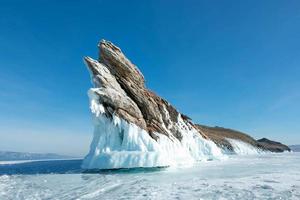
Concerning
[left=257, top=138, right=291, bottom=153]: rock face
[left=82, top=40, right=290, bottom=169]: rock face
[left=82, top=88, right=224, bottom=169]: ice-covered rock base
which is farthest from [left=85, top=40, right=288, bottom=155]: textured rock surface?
[left=257, top=138, right=291, bottom=153]: rock face

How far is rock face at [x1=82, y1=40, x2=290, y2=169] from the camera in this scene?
26938 mm

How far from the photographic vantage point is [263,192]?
1250cm

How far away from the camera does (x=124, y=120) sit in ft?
95.5

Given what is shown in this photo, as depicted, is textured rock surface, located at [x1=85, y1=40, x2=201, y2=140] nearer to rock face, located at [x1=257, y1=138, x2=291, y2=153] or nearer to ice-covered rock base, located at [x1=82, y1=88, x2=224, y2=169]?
ice-covered rock base, located at [x1=82, y1=88, x2=224, y2=169]

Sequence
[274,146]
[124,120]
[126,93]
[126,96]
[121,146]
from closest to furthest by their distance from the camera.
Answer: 1. [121,146]
2. [124,120]
3. [126,96]
4. [126,93]
5. [274,146]

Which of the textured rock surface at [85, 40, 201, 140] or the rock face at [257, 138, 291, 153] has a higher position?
the rock face at [257, 138, 291, 153]

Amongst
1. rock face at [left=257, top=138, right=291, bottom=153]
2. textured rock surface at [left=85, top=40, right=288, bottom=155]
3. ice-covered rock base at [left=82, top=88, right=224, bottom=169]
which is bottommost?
ice-covered rock base at [left=82, top=88, right=224, bottom=169]

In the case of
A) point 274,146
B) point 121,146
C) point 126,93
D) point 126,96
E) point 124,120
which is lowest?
point 121,146

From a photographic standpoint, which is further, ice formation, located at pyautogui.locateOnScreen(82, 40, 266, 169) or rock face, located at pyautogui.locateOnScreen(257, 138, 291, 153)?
rock face, located at pyautogui.locateOnScreen(257, 138, 291, 153)

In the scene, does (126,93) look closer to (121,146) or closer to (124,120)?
(124,120)

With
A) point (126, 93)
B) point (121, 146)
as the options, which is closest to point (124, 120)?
point (121, 146)

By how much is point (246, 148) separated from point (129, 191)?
9044 cm

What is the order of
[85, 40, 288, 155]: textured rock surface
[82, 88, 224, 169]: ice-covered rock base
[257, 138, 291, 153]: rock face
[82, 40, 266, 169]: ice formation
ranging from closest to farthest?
1. [82, 88, 224, 169]: ice-covered rock base
2. [82, 40, 266, 169]: ice formation
3. [85, 40, 288, 155]: textured rock surface
4. [257, 138, 291, 153]: rock face

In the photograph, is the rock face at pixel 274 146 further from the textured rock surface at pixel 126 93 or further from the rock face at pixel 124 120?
the textured rock surface at pixel 126 93
